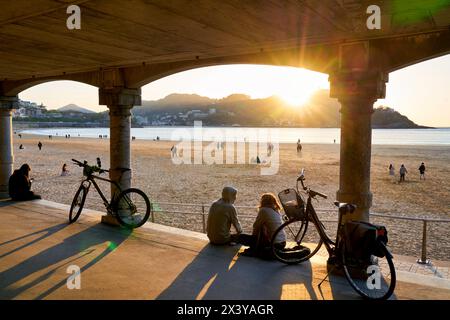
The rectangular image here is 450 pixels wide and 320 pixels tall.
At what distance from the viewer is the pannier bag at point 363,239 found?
4.93m

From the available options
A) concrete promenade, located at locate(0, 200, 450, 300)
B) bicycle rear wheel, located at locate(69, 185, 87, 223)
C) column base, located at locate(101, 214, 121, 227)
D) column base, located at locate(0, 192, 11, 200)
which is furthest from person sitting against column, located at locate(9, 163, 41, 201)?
column base, located at locate(101, 214, 121, 227)

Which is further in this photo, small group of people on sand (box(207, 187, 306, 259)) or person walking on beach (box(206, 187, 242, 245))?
person walking on beach (box(206, 187, 242, 245))

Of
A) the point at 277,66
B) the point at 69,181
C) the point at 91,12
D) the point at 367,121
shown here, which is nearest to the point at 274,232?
the point at 367,121

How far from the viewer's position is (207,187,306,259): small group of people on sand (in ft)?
20.7

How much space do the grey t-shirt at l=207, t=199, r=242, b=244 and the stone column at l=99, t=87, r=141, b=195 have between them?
8.89 feet

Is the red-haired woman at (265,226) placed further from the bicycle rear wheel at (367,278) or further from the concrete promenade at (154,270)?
the bicycle rear wheel at (367,278)

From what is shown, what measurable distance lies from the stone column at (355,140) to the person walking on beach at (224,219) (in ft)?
5.92

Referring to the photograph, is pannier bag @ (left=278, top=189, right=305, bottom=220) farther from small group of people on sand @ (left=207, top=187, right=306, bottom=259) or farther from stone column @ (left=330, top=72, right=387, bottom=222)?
stone column @ (left=330, top=72, right=387, bottom=222)

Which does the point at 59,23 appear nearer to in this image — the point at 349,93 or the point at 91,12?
the point at 91,12

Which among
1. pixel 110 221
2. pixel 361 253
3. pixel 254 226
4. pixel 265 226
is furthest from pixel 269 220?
pixel 110 221

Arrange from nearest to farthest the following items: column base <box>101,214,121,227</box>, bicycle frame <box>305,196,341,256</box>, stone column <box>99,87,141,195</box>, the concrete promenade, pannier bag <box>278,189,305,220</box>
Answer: the concrete promenade, bicycle frame <box>305,196,341,256</box>, pannier bag <box>278,189,305,220</box>, column base <box>101,214,121,227</box>, stone column <box>99,87,141,195</box>

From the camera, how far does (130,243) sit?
7195mm

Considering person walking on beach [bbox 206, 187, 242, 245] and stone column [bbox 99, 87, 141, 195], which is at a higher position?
stone column [bbox 99, 87, 141, 195]

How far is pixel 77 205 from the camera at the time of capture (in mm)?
8891
